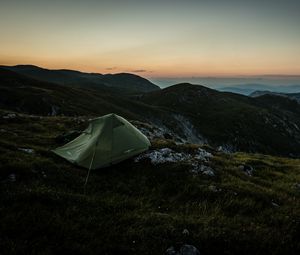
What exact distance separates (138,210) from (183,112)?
373 ft

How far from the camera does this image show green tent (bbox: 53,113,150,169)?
16359 mm

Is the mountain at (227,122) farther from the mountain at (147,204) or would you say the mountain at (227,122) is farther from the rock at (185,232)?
the rock at (185,232)

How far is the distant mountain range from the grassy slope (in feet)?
174

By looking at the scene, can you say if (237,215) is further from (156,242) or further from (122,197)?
(122,197)

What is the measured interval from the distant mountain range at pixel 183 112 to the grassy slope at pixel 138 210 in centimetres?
5316

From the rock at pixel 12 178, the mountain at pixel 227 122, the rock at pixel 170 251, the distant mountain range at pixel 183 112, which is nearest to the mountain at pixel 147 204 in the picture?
the rock at pixel 170 251

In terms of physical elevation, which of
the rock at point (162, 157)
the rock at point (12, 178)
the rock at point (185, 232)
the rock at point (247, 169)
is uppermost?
the rock at point (12, 178)

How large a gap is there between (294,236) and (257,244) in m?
1.77

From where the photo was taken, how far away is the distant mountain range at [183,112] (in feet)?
230

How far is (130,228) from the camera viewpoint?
986 centimetres

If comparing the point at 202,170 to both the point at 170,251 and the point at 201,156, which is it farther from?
the point at 170,251

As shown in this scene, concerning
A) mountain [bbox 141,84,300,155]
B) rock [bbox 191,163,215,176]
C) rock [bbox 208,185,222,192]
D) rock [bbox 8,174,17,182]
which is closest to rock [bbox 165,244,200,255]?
rock [bbox 208,185,222,192]

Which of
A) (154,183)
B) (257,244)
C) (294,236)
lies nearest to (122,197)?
(154,183)

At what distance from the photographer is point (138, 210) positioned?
11.5 meters
